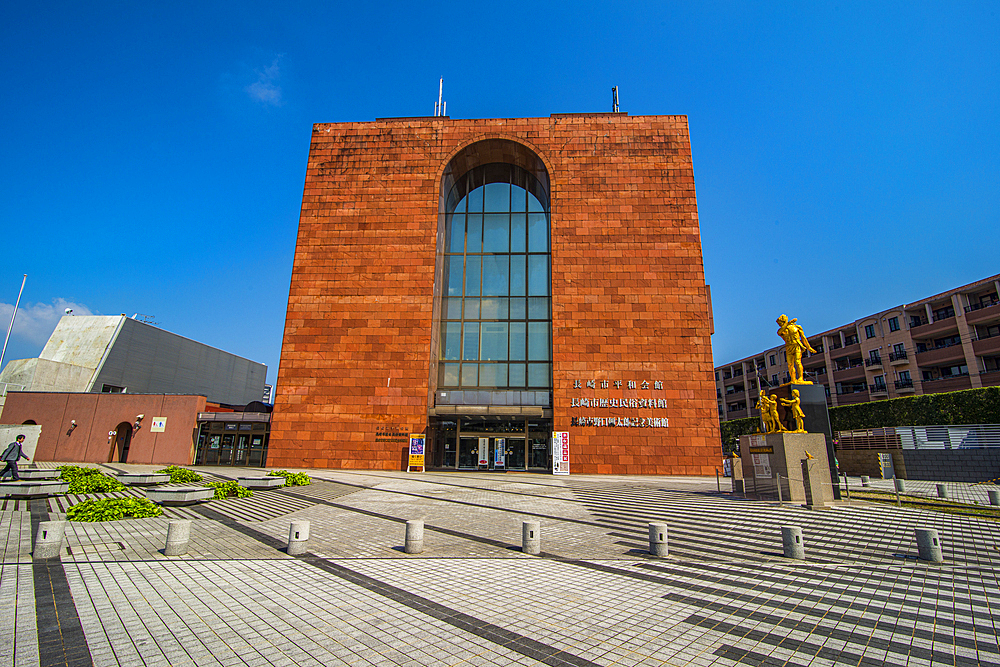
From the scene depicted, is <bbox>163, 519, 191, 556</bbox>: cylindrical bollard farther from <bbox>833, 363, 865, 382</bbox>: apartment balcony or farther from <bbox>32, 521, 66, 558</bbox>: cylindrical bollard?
<bbox>833, 363, 865, 382</bbox>: apartment balcony

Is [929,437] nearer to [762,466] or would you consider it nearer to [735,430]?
[762,466]

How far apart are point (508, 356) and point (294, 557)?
991 inches

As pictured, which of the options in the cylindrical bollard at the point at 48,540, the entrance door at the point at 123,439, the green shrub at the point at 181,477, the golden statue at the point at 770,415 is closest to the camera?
the cylindrical bollard at the point at 48,540

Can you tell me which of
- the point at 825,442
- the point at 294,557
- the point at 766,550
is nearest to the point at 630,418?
the point at 825,442

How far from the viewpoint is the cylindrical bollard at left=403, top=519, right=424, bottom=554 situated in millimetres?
9297

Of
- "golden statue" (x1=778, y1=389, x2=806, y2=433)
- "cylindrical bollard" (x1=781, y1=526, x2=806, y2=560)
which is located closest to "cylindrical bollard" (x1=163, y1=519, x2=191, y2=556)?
"cylindrical bollard" (x1=781, y1=526, x2=806, y2=560)

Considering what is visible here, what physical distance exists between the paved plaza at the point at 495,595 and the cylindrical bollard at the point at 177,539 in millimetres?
210

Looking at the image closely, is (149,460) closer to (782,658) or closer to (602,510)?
(602,510)

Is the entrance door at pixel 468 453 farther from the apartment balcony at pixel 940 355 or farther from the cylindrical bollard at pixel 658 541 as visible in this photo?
the apartment balcony at pixel 940 355

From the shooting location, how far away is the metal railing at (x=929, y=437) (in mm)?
22922

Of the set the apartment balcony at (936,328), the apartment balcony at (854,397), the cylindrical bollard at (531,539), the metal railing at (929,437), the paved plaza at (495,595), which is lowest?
the paved plaza at (495,595)

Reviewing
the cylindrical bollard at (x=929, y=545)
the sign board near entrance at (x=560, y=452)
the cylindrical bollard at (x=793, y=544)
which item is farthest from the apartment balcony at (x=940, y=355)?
the cylindrical bollard at (x=793, y=544)

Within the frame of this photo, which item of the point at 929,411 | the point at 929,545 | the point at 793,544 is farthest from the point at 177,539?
the point at 929,411

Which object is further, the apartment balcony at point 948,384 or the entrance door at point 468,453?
the apartment balcony at point 948,384
